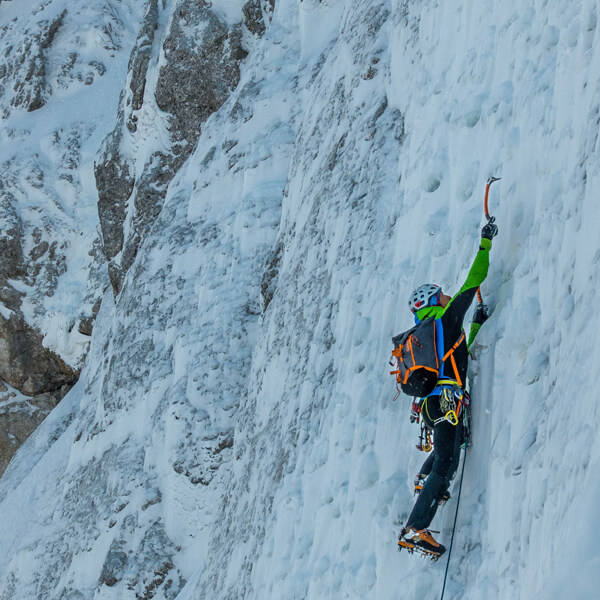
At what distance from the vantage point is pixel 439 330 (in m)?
5.71

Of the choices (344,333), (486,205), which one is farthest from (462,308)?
(344,333)

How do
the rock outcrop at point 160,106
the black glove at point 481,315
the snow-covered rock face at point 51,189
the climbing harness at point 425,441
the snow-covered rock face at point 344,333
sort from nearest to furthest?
the snow-covered rock face at point 344,333 < the black glove at point 481,315 < the climbing harness at point 425,441 < the rock outcrop at point 160,106 < the snow-covered rock face at point 51,189

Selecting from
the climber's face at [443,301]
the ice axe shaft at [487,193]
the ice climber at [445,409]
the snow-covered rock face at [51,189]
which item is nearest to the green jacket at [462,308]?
the ice climber at [445,409]

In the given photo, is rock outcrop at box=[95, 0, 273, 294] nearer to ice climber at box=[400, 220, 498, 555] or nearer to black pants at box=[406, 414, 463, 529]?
ice climber at box=[400, 220, 498, 555]

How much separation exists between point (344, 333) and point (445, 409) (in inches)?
125

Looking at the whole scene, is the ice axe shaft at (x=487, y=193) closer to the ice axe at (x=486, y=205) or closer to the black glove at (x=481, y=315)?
the ice axe at (x=486, y=205)

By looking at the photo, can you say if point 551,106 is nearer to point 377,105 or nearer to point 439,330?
point 439,330

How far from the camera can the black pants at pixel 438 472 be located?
547 cm

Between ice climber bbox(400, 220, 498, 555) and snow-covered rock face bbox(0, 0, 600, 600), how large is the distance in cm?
17

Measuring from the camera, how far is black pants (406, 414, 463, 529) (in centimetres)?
547

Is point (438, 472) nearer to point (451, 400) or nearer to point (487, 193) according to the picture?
point (451, 400)

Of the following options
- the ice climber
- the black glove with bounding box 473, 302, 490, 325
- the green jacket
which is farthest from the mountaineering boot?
the black glove with bounding box 473, 302, 490, 325

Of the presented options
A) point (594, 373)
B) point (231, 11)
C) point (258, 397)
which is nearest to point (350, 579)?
point (594, 373)

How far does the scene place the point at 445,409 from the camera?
562 cm
